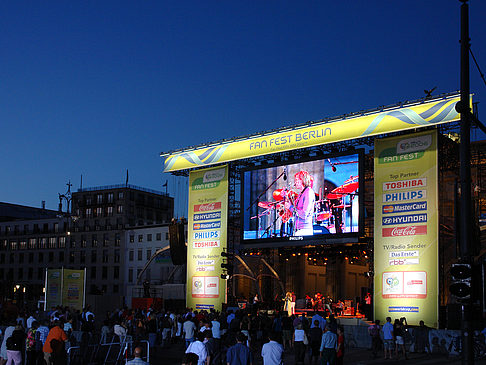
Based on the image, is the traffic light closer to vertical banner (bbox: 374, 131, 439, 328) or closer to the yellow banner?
vertical banner (bbox: 374, 131, 439, 328)

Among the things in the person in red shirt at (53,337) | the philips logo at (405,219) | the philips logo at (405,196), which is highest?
the philips logo at (405,196)

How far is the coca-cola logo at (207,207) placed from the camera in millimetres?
40013

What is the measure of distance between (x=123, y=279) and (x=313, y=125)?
169 ft

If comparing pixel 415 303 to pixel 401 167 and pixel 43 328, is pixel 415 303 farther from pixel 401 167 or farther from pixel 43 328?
pixel 43 328

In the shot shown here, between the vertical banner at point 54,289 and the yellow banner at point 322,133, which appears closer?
the yellow banner at point 322,133

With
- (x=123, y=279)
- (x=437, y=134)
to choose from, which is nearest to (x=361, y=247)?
(x=437, y=134)

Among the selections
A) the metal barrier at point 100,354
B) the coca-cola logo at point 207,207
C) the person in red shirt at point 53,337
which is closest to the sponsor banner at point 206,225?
the coca-cola logo at point 207,207

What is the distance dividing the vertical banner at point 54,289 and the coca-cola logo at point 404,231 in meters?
16.4

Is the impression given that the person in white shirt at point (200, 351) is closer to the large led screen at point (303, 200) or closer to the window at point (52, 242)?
the large led screen at point (303, 200)

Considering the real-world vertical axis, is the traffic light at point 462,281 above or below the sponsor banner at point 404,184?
below

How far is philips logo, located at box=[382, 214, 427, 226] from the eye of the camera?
30031 mm

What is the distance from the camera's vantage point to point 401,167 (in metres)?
31.3

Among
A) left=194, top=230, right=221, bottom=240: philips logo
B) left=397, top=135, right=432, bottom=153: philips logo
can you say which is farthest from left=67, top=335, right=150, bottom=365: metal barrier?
left=194, top=230, right=221, bottom=240: philips logo

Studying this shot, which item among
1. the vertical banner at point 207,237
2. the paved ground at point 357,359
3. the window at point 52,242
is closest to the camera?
the paved ground at point 357,359
